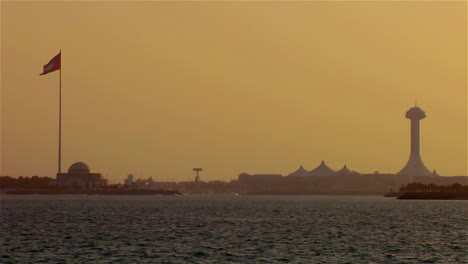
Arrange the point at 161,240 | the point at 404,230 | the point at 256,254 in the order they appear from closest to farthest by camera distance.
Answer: the point at 256,254, the point at 161,240, the point at 404,230

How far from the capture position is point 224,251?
8094 cm

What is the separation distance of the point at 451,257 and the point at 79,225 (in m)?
55.9

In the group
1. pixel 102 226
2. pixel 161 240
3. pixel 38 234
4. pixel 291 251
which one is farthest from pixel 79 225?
pixel 291 251

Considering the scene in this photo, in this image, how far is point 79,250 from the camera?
81500 millimetres

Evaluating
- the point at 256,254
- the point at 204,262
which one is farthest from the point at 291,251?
the point at 204,262

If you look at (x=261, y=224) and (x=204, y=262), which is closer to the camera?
(x=204, y=262)

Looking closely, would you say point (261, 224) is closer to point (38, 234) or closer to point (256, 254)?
point (38, 234)

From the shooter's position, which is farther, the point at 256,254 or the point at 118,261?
the point at 256,254

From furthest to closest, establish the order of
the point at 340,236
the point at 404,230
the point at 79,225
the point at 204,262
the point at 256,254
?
1. the point at 79,225
2. the point at 404,230
3. the point at 340,236
4. the point at 256,254
5. the point at 204,262

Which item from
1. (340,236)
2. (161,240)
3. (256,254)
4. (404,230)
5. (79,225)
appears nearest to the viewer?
→ (256,254)

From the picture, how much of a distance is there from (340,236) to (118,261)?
32.2m

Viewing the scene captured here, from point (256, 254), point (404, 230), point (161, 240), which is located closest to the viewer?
point (256, 254)

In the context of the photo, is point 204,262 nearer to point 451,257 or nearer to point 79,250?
point 79,250

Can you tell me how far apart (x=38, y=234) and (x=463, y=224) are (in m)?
53.7
